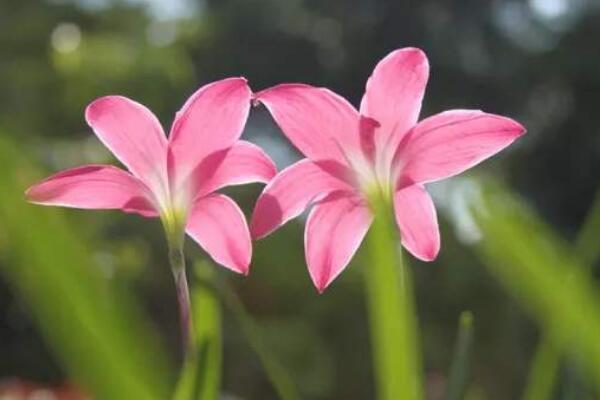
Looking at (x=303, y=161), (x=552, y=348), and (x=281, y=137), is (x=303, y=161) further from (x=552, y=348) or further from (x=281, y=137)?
(x=281, y=137)

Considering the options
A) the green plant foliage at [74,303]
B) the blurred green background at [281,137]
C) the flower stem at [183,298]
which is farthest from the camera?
the blurred green background at [281,137]

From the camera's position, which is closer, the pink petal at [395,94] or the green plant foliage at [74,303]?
the green plant foliage at [74,303]

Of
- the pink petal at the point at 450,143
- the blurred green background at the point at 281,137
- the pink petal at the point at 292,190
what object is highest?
the pink petal at the point at 450,143

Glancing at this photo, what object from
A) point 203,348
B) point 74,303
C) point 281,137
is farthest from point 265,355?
point 281,137

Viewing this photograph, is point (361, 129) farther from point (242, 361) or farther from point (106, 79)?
point (106, 79)

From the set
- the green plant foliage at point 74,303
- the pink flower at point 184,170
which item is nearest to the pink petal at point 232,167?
the pink flower at point 184,170

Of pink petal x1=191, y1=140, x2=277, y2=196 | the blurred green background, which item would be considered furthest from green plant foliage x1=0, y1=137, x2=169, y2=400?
pink petal x1=191, y1=140, x2=277, y2=196

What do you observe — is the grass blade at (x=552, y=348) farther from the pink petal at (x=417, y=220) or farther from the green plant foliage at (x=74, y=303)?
the green plant foliage at (x=74, y=303)
